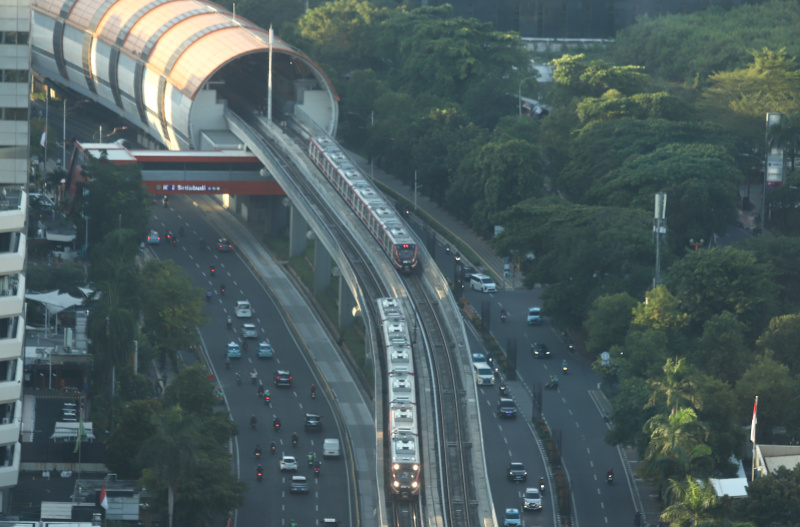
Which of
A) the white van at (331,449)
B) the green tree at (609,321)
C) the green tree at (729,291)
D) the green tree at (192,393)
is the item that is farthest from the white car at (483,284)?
the green tree at (192,393)

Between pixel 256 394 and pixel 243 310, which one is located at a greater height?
pixel 243 310

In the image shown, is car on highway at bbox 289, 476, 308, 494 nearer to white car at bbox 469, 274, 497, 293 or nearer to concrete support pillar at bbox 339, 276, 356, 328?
concrete support pillar at bbox 339, 276, 356, 328

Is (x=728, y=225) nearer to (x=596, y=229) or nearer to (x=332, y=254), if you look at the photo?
(x=596, y=229)

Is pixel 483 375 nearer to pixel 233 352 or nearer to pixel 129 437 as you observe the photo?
pixel 233 352

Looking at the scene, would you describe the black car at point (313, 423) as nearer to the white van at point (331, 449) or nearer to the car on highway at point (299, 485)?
the white van at point (331, 449)

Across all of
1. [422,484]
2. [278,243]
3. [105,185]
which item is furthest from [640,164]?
[422,484]

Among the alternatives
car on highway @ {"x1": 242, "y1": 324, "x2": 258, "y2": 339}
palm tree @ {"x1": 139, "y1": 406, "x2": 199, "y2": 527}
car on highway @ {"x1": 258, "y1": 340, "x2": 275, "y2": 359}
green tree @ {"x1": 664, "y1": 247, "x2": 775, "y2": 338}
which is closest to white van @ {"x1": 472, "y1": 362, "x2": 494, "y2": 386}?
green tree @ {"x1": 664, "y1": 247, "x2": 775, "y2": 338}

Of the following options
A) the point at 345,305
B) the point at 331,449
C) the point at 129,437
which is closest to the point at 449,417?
the point at 331,449
